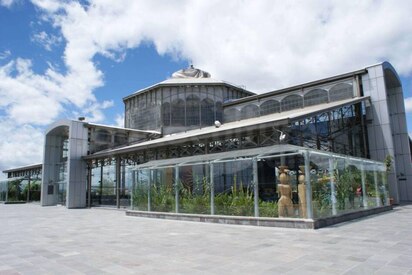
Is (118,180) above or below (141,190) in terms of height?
above

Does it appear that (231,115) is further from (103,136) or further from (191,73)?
(103,136)

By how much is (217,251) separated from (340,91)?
19272 mm

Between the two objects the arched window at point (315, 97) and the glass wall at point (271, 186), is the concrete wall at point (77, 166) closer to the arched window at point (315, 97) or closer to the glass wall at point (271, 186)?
the glass wall at point (271, 186)

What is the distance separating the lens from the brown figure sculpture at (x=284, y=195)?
1149 cm

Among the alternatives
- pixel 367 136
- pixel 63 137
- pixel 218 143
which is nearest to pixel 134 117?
pixel 63 137

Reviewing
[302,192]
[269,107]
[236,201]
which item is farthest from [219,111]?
[302,192]

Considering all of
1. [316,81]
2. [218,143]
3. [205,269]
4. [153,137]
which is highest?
[316,81]

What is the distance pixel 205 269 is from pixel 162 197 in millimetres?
10824

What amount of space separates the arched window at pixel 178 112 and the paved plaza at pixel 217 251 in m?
22.0

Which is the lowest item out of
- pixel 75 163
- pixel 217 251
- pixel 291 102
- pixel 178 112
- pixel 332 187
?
pixel 217 251

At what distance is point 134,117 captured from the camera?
3647cm

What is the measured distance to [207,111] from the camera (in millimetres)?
32250

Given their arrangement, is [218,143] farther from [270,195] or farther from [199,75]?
[199,75]

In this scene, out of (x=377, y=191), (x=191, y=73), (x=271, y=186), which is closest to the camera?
(x=271, y=186)
